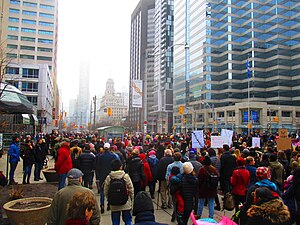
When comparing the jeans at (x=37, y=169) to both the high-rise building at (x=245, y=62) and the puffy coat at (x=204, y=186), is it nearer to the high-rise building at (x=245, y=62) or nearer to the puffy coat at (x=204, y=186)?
the puffy coat at (x=204, y=186)

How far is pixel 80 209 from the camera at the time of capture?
10.3 feet

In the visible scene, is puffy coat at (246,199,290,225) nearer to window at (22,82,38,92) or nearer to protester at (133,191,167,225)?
protester at (133,191,167,225)

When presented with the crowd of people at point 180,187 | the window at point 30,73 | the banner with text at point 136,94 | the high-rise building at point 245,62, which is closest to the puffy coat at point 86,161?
the crowd of people at point 180,187

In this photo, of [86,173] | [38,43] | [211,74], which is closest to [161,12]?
[211,74]

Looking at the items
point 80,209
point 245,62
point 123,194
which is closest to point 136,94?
point 123,194

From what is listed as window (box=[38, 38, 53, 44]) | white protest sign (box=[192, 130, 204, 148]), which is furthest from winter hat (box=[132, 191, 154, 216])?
window (box=[38, 38, 53, 44])

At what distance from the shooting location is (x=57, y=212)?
13.3 ft

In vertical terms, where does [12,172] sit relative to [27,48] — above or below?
below

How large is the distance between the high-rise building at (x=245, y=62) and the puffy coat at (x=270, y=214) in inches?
2837

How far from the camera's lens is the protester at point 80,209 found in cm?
309

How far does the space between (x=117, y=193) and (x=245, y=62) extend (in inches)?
3436

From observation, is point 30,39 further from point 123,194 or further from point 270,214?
point 270,214

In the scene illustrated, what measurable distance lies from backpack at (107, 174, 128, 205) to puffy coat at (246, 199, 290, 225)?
2603mm

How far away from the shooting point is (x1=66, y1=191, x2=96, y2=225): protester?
3.09 meters
